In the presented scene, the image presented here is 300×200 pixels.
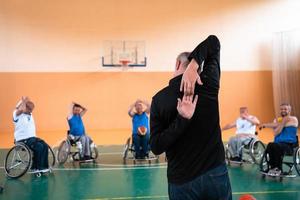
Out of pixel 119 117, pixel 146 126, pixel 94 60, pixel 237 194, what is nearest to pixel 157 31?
pixel 94 60

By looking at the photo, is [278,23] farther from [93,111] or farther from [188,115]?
[188,115]

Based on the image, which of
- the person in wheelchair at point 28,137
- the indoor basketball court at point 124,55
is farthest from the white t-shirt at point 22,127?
the indoor basketball court at point 124,55

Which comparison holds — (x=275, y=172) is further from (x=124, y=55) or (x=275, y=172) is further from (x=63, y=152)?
(x=124, y=55)

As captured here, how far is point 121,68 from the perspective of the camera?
11.1 m

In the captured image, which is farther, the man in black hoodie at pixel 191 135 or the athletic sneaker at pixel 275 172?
the athletic sneaker at pixel 275 172

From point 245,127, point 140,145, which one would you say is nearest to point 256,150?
point 245,127

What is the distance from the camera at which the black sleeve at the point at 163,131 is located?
1526 mm

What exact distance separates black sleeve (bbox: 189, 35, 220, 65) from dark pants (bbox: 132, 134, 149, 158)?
4.68 m

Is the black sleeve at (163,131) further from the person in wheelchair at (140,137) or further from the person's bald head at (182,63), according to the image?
the person in wheelchair at (140,137)

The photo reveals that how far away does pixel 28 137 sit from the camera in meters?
5.27

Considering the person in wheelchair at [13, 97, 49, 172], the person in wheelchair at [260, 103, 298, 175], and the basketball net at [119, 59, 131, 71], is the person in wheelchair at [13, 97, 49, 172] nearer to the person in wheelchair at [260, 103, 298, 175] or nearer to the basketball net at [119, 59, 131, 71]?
the person in wheelchair at [260, 103, 298, 175]

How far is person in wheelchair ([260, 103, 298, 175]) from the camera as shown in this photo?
189 inches

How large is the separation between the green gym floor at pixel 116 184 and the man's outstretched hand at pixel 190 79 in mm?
2845

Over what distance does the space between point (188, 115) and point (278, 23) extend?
11.0 meters
